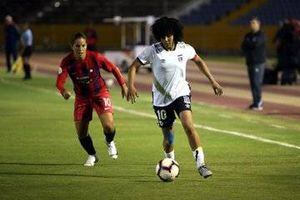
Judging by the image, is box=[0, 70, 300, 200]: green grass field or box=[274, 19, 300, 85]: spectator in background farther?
box=[274, 19, 300, 85]: spectator in background

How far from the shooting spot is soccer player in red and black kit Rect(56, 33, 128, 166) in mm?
12812

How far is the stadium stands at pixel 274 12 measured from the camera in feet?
178

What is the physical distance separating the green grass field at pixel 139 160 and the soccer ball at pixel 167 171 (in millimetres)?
90

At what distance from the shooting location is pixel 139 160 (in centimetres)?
1334

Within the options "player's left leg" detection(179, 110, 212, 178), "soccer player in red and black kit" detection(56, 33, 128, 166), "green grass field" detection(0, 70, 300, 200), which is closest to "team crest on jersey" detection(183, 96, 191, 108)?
"player's left leg" detection(179, 110, 212, 178)

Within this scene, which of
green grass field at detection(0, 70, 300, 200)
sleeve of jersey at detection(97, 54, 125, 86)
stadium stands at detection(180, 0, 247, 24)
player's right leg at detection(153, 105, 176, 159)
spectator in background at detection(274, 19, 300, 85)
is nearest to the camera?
green grass field at detection(0, 70, 300, 200)

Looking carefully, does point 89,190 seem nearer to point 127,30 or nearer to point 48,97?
point 48,97

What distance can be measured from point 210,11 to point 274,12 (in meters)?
6.68

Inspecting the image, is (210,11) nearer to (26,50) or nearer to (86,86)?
(26,50)

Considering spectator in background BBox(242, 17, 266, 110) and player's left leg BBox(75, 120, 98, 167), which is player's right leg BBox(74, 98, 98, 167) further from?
spectator in background BBox(242, 17, 266, 110)

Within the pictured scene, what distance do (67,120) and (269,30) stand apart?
3572 centimetres

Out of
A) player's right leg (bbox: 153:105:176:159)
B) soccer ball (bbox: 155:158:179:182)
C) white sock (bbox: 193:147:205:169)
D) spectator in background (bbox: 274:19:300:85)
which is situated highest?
player's right leg (bbox: 153:105:176:159)

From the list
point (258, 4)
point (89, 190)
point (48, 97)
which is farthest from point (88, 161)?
point (258, 4)

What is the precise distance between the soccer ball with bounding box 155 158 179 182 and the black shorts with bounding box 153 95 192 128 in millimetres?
641
